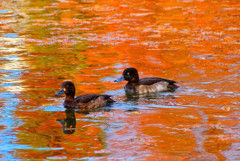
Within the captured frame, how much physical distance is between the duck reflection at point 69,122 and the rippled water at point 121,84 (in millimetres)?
23

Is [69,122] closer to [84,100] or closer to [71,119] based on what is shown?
[71,119]

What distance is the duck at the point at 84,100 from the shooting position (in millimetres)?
12719

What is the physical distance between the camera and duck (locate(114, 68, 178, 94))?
46.5 feet

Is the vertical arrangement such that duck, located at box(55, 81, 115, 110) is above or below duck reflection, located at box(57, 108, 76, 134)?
above

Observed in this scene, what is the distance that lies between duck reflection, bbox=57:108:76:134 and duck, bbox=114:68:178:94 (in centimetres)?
239

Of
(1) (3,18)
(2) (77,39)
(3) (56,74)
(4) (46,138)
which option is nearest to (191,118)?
(4) (46,138)

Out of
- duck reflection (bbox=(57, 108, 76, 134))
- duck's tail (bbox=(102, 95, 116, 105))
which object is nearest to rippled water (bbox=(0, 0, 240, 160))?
duck reflection (bbox=(57, 108, 76, 134))

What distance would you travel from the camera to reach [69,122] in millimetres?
11750

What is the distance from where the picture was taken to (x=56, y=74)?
54.2 ft

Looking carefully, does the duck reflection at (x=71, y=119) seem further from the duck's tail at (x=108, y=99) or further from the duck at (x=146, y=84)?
the duck at (x=146, y=84)

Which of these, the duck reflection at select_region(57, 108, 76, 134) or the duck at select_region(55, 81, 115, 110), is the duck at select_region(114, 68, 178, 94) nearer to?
the duck at select_region(55, 81, 115, 110)

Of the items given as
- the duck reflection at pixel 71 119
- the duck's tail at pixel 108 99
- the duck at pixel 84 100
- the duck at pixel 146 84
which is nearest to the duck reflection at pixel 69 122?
the duck reflection at pixel 71 119

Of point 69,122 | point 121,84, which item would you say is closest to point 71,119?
point 69,122

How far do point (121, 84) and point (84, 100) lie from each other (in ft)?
10.6
